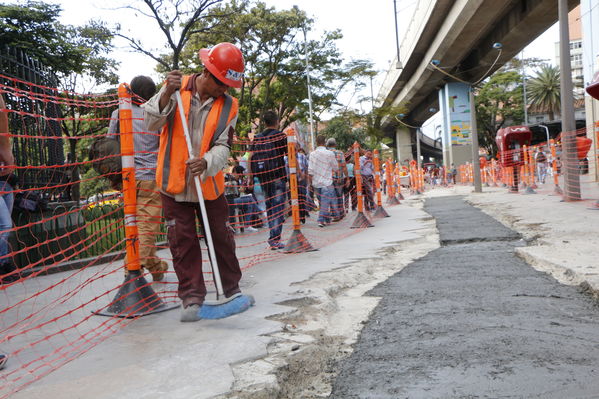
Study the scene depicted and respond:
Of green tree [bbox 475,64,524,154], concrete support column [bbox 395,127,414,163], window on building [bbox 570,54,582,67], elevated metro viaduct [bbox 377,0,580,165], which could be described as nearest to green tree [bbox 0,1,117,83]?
elevated metro viaduct [bbox 377,0,580,165]

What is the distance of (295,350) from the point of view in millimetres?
2539

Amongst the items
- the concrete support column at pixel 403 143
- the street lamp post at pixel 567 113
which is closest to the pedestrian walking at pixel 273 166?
the street lamp post at pixel 567 113

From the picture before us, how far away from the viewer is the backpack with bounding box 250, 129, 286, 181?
21.9ft

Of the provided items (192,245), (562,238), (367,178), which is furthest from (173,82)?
(367,178)

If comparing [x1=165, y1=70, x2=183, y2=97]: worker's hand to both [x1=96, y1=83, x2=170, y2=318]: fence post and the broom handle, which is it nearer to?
the broom handle

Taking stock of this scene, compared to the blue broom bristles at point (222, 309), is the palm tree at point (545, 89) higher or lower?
higher

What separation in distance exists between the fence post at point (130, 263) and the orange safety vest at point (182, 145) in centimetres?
37

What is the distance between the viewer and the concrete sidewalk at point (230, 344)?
7.09ft

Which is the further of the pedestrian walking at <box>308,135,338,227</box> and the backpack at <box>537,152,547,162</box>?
the backpack at <box>537,152,547,162</box>

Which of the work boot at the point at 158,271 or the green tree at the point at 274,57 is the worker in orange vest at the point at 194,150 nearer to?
the work boot at the point at 158,271

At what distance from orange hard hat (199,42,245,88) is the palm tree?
59.9 meters

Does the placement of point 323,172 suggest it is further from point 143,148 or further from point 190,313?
point 190,313

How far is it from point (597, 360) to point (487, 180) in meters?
24.3

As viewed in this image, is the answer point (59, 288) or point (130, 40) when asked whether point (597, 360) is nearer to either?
point (59, 288)
